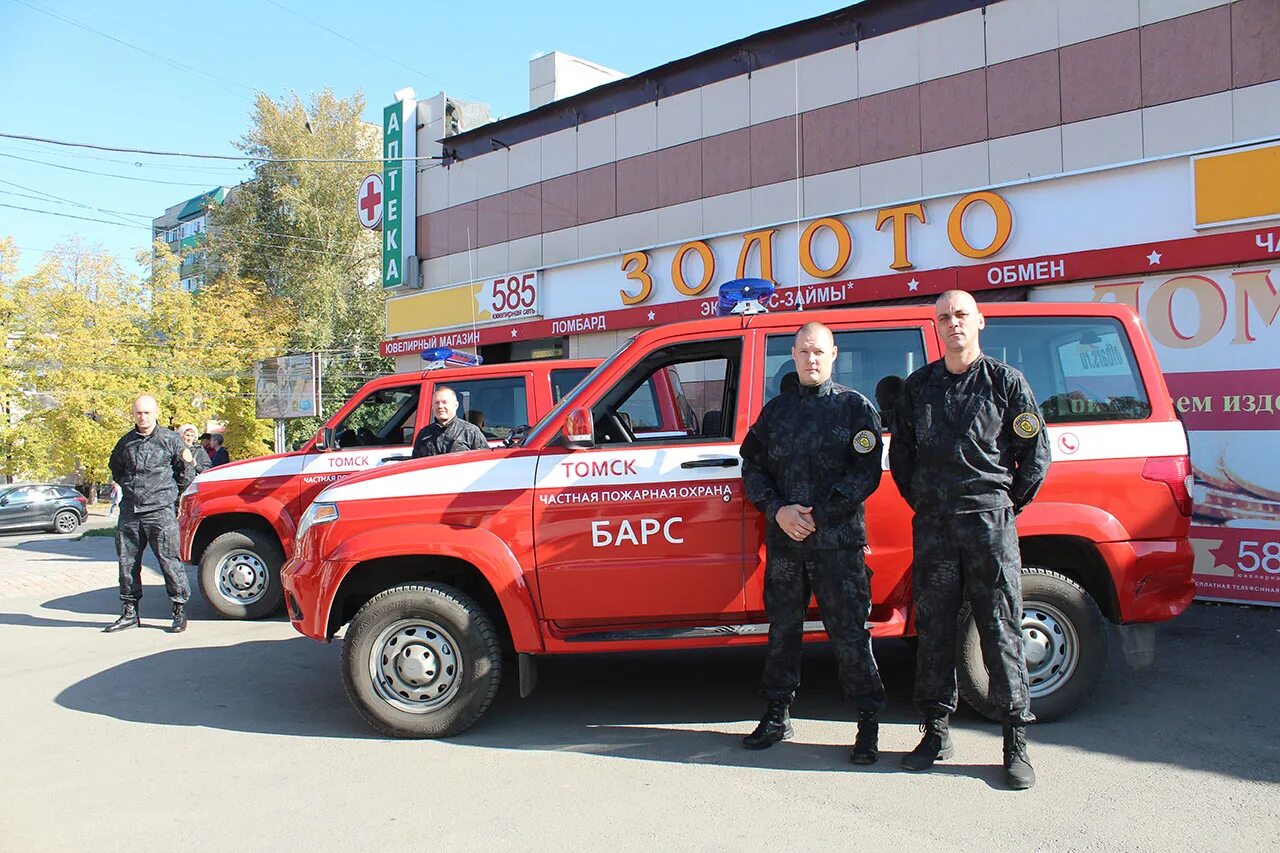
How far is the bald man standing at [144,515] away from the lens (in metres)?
7.59

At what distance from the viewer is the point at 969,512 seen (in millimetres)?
3908

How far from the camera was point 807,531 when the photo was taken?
13.4 feet

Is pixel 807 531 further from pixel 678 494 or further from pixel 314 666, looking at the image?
pixel 314 666

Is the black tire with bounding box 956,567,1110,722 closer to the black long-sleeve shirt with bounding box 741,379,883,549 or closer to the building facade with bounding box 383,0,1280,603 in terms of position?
the black long-sleeve shirt with bounding box 741,379,883,549

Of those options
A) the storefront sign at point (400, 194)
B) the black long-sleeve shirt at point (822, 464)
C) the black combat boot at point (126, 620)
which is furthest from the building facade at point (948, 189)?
the black combat boot at point (126, 620)

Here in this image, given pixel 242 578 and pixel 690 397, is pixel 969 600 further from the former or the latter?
pixel 242 578

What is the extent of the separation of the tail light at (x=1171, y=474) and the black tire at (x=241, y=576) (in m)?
6.86

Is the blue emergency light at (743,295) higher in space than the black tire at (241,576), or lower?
higher

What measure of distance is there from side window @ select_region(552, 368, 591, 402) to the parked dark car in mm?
19759

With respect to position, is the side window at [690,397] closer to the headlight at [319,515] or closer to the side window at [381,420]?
the headlight at [319,515]

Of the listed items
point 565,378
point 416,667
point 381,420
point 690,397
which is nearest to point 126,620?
point 381,420

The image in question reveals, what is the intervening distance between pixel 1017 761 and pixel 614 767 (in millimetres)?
1756

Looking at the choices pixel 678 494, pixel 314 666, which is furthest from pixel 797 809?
pixel 314 666

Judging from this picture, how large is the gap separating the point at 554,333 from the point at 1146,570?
12.3 metres
